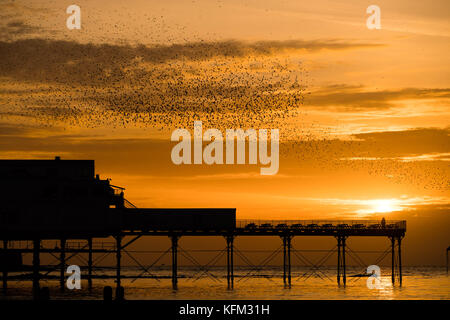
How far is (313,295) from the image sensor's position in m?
86.9

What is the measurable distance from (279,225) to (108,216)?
895 inches

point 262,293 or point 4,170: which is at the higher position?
Result: point 4,170

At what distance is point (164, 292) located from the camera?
92938 millimetres

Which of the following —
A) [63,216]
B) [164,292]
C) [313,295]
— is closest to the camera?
[63,216]

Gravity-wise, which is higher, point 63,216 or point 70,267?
point 63,216

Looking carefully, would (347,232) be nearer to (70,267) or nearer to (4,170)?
(70,267)

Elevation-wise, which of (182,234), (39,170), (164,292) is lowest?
(164,292)

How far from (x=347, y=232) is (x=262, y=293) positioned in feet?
40.9

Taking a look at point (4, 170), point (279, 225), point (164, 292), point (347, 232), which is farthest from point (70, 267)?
point (347, 232)

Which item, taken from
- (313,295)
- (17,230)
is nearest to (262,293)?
(313,295)

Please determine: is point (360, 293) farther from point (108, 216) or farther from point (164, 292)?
point (108, 216)

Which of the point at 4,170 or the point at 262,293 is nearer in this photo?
the point at 4,170
